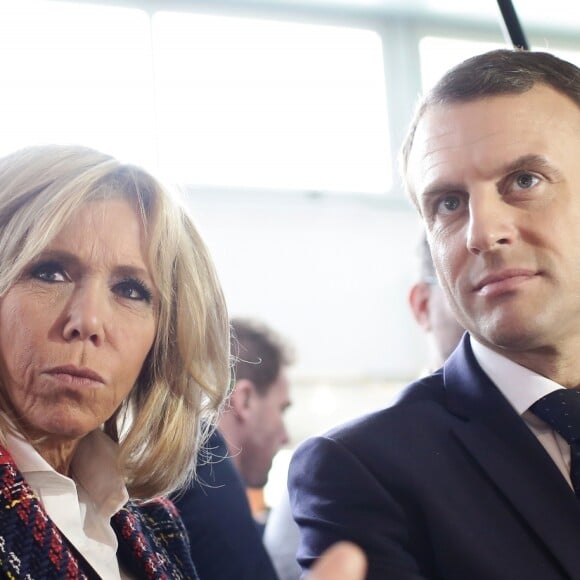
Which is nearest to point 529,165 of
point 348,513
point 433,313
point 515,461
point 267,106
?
point 515,461

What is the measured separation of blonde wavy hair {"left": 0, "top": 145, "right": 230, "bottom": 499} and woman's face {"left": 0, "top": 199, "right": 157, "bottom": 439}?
0.17ft

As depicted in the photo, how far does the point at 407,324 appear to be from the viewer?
5.80m

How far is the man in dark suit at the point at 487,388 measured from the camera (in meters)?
1.52

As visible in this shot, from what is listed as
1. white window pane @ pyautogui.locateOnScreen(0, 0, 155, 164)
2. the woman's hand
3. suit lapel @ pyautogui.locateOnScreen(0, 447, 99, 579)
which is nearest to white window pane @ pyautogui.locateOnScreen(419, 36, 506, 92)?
white window pane @ pyautogui.locateOnScreen(0, 0, 155, 164)

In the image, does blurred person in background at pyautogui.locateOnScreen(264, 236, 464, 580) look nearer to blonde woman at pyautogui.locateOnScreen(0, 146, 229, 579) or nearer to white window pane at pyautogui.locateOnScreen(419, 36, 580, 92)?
blonde woman at pyautogui.locateOnScreen(0, 146, 229, 579)

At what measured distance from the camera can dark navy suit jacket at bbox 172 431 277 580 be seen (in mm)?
1819

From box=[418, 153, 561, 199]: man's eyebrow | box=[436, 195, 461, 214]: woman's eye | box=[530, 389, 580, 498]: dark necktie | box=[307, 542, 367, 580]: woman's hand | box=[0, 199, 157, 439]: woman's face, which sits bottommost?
box=[307, 542, 367, 580]: woman's hand

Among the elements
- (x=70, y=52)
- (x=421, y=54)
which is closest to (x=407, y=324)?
(x=421, y=54)

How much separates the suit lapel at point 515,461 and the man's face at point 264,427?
6.68ft

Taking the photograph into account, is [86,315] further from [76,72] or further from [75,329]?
[76,72]

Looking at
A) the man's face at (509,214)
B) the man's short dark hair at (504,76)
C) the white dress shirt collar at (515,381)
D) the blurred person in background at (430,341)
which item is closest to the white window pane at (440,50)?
the blurred person in background at (430,341)

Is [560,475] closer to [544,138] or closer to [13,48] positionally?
[544,138]

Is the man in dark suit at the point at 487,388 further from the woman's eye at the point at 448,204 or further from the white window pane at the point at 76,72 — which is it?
the white window pane at the point at 76,72

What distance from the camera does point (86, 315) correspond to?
4.86 feet
